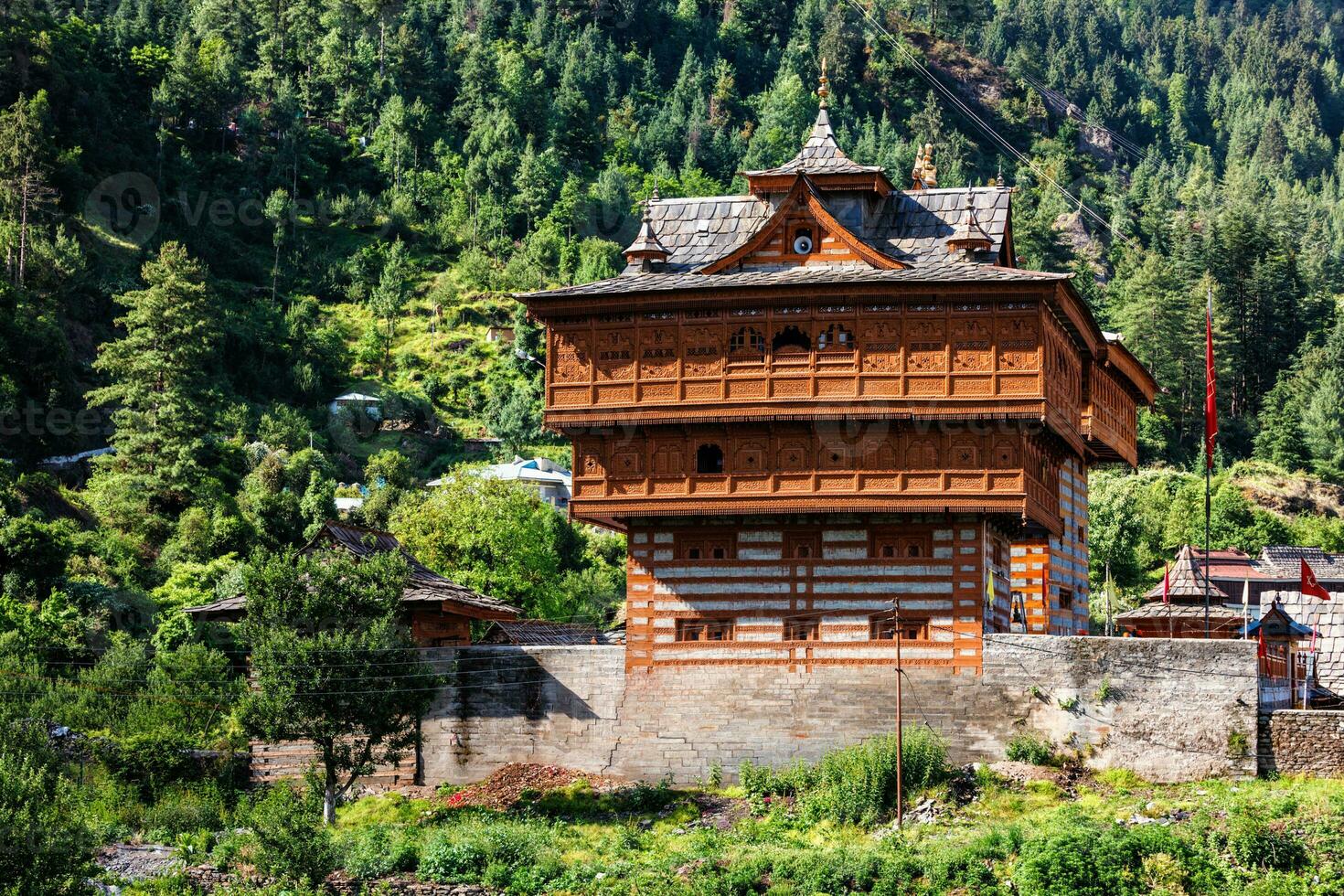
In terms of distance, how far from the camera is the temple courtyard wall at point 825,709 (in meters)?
53.6

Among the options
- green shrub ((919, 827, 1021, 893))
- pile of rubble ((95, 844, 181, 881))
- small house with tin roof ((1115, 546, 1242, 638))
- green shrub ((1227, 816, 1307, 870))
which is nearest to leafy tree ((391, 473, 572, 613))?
small house with tin roof ((1115, 546, 1242, 638))

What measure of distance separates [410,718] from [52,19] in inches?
3714

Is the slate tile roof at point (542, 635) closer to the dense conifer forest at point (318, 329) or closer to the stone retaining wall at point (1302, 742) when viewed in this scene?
the dense conifer forest at point (318, 329)

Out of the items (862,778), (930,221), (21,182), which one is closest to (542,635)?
(862,778)

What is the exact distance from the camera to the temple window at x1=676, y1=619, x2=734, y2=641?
57.2 m

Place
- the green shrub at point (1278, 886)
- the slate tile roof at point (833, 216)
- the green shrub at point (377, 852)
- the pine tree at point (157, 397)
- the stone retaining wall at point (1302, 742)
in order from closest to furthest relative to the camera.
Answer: the green shrub at point (1278, 886) → the green shrub at point (377, 852) → the stone retaining wall at point (1302, 742) → the slate tile roof at point (833, 216) → the pine tree at point (157, 397)

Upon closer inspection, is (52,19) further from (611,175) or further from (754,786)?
(754,786)

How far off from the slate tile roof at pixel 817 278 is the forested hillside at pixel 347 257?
26631 millimetres

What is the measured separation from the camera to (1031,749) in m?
54.1

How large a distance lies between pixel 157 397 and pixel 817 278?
5069 cm

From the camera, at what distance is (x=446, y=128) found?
17488cm

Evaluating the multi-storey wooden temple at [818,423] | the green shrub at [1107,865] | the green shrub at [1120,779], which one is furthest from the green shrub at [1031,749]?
the green shrub at [1107,865]

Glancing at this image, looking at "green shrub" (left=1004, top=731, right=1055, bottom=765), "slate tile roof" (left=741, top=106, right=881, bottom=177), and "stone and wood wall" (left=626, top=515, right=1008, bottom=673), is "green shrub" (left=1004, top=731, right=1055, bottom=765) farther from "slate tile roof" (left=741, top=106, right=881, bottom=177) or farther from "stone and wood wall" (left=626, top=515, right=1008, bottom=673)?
"slate tile roof" (left=741, top=106, right=881, bottom=177)

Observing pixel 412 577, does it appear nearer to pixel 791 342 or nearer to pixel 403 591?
pixel 403 591
